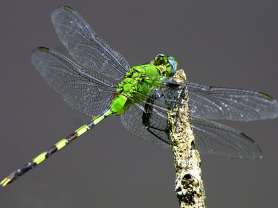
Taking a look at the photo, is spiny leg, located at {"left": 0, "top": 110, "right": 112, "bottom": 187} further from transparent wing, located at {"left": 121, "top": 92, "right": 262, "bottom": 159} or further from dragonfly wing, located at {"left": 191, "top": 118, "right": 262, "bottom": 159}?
dragonfly wing, located at {"left": 191, "top": 118, "right": 262, "bottom": 159}

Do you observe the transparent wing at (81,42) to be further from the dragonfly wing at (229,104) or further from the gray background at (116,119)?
the gray background at (116,119)

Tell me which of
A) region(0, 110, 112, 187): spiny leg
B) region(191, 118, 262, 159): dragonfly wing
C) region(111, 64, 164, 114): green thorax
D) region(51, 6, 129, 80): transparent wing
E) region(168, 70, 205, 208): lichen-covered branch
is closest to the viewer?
region(168, 70, 205, 208): lichen-covered branch

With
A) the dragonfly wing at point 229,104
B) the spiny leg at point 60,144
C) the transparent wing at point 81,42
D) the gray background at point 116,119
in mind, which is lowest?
the spiny leg at point 60,144

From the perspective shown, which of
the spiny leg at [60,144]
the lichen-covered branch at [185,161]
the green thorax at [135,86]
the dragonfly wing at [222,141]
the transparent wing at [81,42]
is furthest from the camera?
the transparent wing at [81,42]

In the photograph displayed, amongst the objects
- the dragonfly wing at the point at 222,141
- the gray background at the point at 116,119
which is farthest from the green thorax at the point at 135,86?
the gray background at the point at 116,119

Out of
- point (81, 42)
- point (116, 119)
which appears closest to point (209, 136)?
point (81, 42)

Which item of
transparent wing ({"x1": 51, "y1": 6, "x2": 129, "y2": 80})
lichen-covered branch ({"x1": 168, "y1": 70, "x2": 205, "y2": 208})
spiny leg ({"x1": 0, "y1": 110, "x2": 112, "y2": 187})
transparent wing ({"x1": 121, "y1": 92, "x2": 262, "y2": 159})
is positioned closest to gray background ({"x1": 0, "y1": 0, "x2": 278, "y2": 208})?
transparent wing ({"x1": 51, "y1": 6, "x2": 129, "y2": 80})
